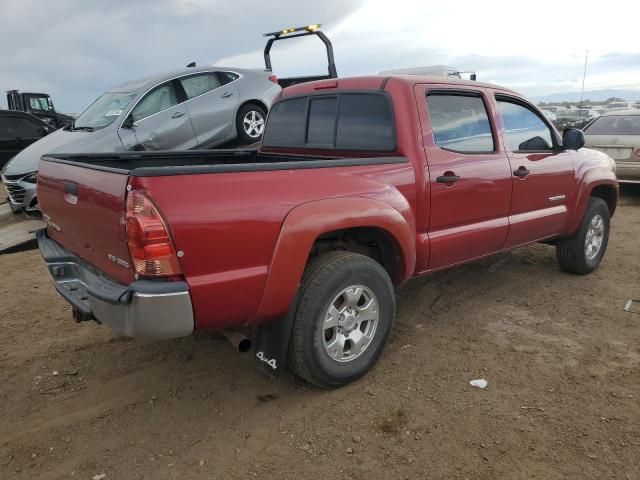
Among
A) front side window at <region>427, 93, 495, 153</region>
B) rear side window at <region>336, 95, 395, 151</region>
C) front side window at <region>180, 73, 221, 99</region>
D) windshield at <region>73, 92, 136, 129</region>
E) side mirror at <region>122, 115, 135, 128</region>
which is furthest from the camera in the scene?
front side window at <region>180, 73, 221, 99</region>

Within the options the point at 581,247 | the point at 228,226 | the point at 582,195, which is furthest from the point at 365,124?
the point at 581,247

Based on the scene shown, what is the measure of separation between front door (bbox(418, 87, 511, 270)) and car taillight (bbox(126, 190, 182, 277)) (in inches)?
71.1

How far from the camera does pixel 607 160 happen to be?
5.14 meters

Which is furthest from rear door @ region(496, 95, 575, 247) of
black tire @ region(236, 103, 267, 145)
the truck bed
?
black tire @ region(236, 103, 267, 145)

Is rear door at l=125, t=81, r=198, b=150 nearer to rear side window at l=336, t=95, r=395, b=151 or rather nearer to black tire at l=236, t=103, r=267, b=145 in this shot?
black tire at l=236, t=103, r=267, b=145

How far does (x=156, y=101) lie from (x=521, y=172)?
564cm

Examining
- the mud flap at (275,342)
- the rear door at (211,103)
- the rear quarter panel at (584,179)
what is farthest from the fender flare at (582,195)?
the rear door at (211,103)

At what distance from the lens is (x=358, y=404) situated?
9.63ft

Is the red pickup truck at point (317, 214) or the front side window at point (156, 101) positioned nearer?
the red pickup truck at point (317, 214)

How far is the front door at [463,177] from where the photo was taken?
3.44m

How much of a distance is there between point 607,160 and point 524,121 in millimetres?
1415

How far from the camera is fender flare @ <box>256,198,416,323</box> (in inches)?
102

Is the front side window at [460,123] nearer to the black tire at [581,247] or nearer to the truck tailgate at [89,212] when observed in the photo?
the black tire at [581,247]

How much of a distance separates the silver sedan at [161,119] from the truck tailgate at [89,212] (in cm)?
423
